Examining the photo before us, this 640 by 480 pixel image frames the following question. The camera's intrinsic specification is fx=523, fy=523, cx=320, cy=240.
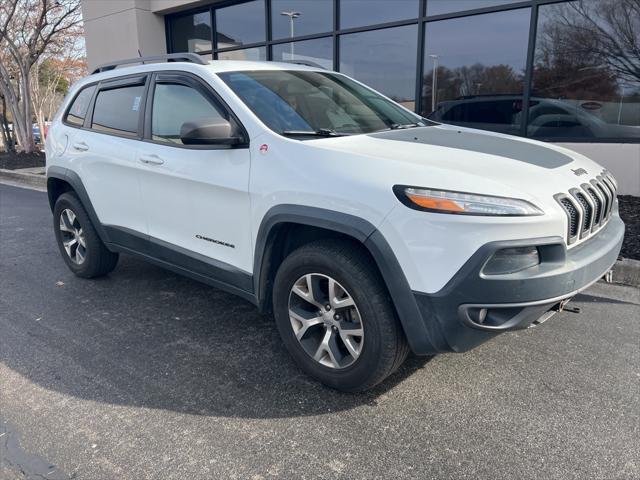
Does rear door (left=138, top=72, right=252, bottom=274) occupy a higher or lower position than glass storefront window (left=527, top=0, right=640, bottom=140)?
lower

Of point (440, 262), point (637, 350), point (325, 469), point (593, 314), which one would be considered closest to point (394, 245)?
point (440, 262)

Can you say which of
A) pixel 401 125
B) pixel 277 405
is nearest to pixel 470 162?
pixel 401 125

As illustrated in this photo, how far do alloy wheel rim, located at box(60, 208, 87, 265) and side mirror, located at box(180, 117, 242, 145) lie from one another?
2.18m

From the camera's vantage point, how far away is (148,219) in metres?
3.88

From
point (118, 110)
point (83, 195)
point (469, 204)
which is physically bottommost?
point (83, 195)

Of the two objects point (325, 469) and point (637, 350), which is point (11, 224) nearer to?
point (325, 469)

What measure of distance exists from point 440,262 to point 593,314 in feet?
7.49

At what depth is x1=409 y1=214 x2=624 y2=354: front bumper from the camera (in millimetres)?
2314

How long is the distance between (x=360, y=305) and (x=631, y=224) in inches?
172

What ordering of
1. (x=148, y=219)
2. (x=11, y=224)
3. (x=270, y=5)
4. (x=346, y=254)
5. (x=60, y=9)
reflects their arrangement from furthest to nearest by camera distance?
(x=60, y=9) → (x=270, y=5) → (x=11, y=224) → (x=148, y=219) → (x=346, y=254)

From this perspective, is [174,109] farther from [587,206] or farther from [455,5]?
[455,5]

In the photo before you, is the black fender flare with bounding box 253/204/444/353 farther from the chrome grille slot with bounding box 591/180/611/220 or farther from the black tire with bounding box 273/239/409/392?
the chrome grille slot with bounding box 591/180/611/220

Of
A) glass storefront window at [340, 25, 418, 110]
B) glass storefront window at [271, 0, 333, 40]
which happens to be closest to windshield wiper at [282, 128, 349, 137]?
glass storefront window at [340, 25, 418, 110]

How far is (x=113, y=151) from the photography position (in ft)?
13.4
